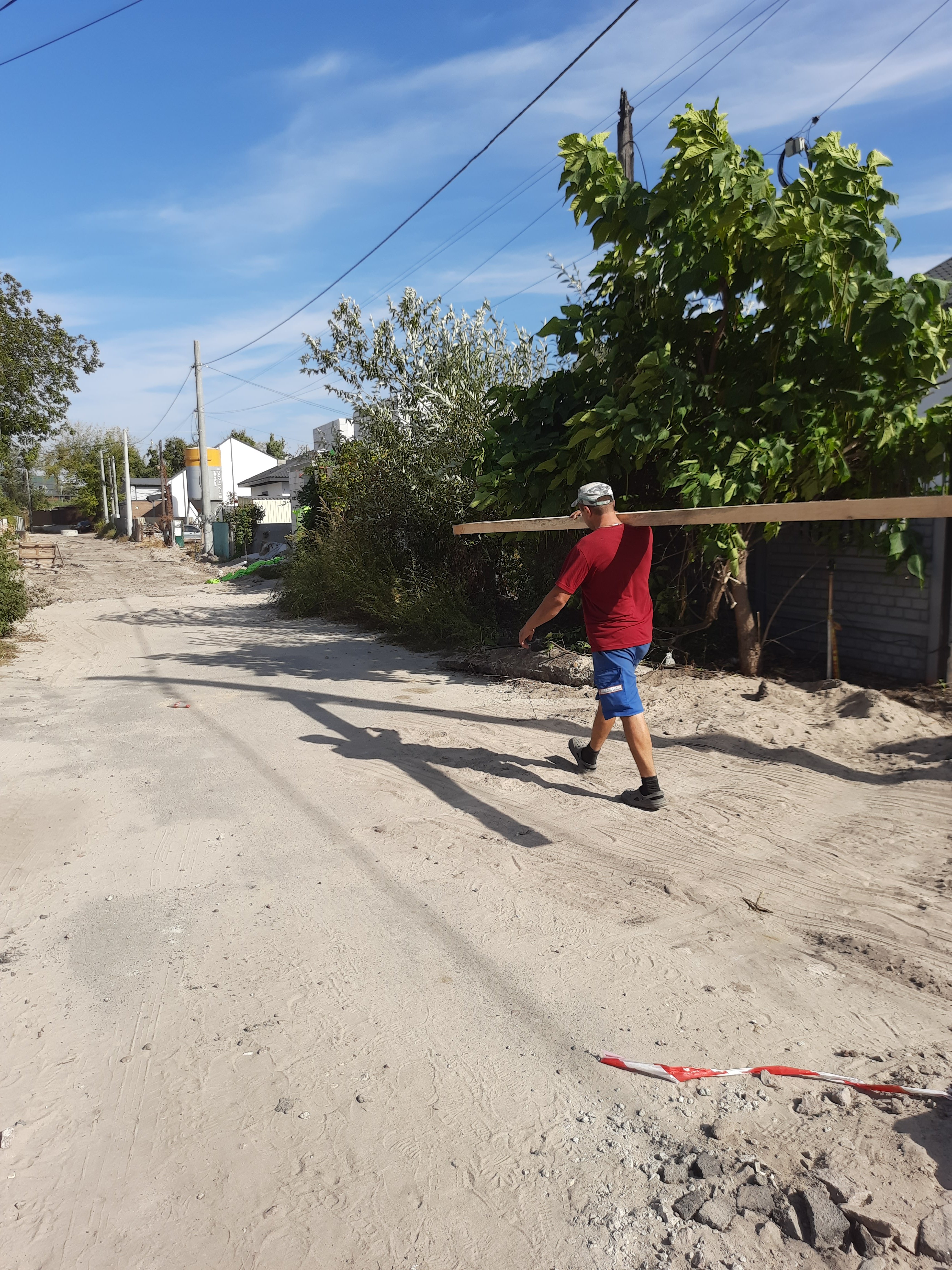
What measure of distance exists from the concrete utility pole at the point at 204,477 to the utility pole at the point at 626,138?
2530 cm

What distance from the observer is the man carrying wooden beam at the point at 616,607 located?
4984 millimetres

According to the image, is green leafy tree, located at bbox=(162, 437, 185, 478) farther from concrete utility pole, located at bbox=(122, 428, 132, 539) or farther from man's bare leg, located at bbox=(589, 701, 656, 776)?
man's bare leg, located at bbox=(589, 701, 656, 776)

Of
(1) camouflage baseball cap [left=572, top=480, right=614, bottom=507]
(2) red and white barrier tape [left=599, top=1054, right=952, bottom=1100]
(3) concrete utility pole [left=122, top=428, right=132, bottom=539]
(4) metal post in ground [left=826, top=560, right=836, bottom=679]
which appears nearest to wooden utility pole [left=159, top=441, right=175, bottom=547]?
(3) concrete utility pole [left=122, top=428, right=132, bottom=539]

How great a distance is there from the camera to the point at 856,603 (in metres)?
7.76

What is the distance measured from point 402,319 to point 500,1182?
1229 cm

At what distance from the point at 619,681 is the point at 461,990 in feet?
7.36

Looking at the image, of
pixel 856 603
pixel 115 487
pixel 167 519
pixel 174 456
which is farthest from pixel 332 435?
pixel 174 456

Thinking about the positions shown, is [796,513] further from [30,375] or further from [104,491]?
[104,491]

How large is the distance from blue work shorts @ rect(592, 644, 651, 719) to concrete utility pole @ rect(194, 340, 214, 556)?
101 feet

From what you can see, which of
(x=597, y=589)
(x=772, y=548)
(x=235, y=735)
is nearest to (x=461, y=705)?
(x=235, y=735)

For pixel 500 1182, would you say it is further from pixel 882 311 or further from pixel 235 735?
pixel 882 311

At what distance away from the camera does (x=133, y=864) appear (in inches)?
180

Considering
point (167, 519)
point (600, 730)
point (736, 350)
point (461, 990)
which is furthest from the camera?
point (167, 519)

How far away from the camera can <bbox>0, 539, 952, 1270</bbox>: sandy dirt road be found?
2.25 m
